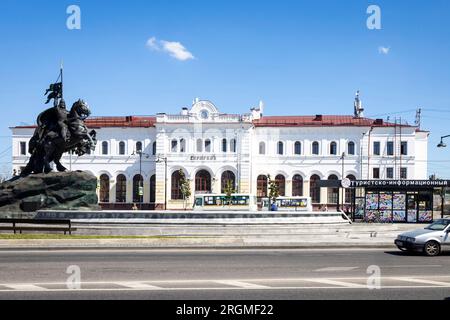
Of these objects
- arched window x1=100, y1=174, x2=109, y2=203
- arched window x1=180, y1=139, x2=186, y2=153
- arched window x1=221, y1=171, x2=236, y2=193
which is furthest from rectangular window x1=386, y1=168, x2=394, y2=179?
arched window x1=100, y1=174, x2=109, y2=203

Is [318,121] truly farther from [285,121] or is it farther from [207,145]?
[207,145]

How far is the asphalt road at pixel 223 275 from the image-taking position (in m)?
10.8

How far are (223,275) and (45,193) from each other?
773 inches

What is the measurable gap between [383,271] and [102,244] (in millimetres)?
11915

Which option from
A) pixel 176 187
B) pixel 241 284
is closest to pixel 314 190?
pixel 176 187

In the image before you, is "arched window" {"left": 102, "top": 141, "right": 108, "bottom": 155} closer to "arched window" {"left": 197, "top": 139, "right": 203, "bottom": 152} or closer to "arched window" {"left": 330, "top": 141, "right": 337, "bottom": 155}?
"arched window" {"left": 197, "top": 139, "right": 203, "bottom": 152}

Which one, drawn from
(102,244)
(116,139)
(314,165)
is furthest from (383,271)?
(116,139)

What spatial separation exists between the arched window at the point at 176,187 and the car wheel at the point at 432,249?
53.0m

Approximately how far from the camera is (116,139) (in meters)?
73.8

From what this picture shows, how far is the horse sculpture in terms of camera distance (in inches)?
1229

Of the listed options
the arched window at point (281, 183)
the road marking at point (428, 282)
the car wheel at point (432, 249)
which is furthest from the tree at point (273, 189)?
the road marking at point (428, 282)

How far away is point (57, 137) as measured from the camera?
3112 cm

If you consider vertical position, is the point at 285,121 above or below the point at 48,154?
above
